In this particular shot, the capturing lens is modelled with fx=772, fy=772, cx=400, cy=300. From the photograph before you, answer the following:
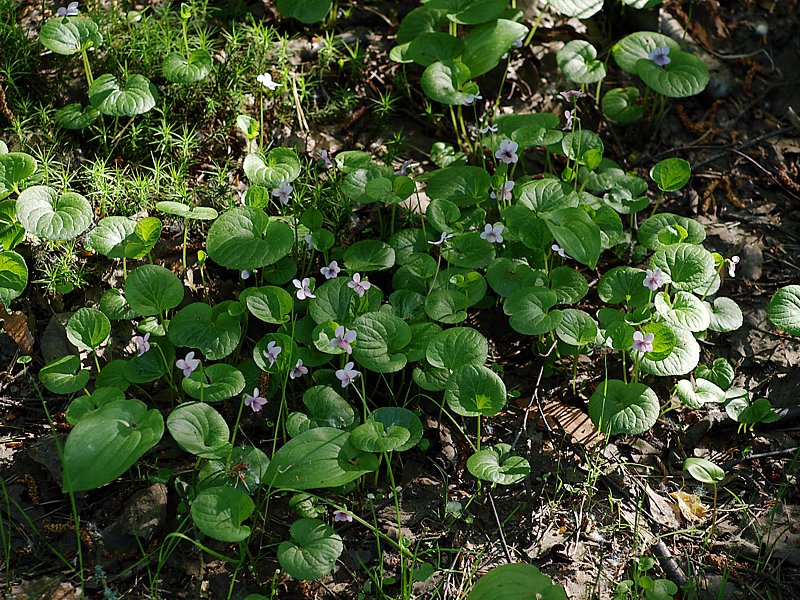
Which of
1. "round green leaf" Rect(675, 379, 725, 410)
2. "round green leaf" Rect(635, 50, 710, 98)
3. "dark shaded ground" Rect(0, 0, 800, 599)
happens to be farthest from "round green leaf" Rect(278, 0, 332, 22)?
"round green leaf" Rect(675, 379, 725, 410)

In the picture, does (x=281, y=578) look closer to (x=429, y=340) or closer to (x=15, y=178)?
(x=429, y=340)

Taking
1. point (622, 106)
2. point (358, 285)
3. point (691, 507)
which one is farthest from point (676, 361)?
point (622, 106)

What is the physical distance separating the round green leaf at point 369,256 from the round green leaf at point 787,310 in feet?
4.46

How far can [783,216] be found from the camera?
11.5ft

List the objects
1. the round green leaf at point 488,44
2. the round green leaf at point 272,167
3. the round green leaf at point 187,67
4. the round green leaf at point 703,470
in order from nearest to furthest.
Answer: the round green leaf at point 703,470 → the round green leaf at point 272,167 → the round green leaf at point 187,67 → the round green leaf at point 488,44

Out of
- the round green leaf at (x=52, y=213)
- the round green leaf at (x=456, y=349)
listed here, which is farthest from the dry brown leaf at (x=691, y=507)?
the round green leaf at (x=52, y=213)

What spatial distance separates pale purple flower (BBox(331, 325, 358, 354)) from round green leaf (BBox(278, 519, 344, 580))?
547mm

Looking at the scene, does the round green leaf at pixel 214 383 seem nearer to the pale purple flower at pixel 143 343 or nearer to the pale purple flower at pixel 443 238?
the pale purple flower at pixel 143 343

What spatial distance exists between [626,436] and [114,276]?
2.01 m

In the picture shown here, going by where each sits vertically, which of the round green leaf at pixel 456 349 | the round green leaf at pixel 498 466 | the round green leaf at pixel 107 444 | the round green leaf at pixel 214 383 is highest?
the round green leaf at pixel 107 444

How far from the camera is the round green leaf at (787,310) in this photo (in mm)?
2652

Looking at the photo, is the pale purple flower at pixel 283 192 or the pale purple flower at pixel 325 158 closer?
the pale purple flower at pixel 283 192

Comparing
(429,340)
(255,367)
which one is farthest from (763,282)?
(255,367)

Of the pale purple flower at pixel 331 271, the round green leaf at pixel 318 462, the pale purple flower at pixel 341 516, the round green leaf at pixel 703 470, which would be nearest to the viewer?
the round green leaf at pixel 318 462
